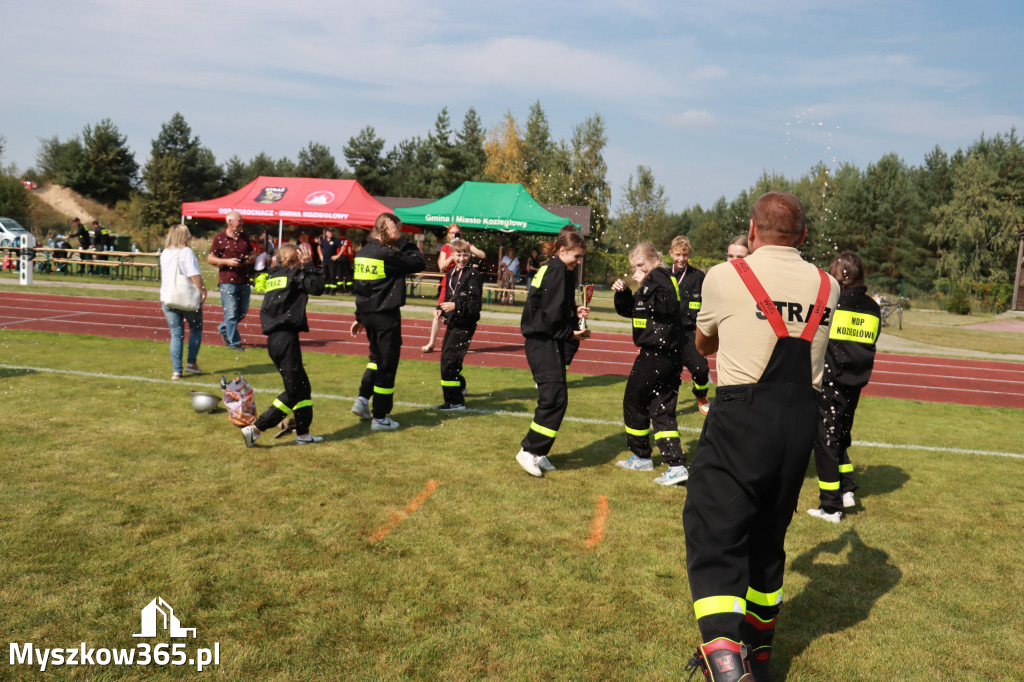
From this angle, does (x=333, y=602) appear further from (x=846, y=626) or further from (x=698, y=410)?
(x=698, y=410)

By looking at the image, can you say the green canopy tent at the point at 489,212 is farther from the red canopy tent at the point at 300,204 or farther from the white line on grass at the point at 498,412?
the white line on grass at the point at 498,412

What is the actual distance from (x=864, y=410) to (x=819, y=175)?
85.0m

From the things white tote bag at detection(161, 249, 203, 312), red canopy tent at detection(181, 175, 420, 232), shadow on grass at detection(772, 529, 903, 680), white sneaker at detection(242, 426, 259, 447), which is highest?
red canopy tent at detection(181, 175, 420, 232)

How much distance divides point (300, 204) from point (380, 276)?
19940mm

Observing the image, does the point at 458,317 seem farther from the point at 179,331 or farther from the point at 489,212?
the point at 489,212

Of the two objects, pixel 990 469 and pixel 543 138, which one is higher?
pixel 543 138

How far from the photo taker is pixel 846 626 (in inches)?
145

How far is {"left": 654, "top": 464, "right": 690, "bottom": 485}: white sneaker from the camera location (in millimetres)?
5828

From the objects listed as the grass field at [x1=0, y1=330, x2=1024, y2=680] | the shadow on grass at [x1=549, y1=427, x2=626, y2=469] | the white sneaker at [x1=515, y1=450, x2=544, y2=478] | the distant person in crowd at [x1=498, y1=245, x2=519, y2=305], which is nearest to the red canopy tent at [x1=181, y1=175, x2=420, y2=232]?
the distant person in crowd at [x1=498, y1=245, x2=519, y2=305]

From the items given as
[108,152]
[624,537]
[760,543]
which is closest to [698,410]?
[624,537]

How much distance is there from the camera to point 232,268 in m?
11.5

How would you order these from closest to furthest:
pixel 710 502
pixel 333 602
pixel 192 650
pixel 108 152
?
pixel 710 502 → pixel 192 650 → pixel 333 602 → pixel 108 152

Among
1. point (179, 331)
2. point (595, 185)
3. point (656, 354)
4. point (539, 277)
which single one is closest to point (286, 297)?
point (539, 277)

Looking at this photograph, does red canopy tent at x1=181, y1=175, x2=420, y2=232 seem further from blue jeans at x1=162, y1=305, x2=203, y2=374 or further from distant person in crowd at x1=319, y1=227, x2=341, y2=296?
blue jeans at x1=162, y1=305, x2=203, y2=374
